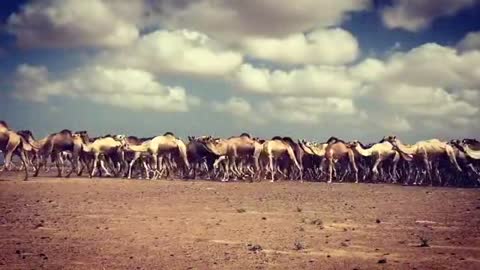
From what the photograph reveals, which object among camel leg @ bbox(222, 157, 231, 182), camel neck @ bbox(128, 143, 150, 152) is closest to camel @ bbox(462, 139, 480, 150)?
camel leg @ bbox(222, 157, 231, 182)

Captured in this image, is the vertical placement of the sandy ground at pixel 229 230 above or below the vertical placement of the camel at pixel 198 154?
below

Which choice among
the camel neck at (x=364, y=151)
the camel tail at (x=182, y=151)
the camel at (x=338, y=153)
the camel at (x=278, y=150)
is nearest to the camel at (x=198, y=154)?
the camel tail at (x=182, y=151)

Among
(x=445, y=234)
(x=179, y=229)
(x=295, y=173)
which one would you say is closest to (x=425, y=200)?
(x=445, y=234)

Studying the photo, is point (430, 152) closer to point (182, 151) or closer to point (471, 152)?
point (471, 152)

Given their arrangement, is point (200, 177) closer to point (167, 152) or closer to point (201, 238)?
point (167, 152)

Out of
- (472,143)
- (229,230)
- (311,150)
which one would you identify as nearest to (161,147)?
(311,150)

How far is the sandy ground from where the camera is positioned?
9.27 metres

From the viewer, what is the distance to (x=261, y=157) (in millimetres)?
30484

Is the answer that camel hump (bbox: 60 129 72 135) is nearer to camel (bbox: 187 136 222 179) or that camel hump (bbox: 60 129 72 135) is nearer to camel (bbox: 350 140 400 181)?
camel (bbox: 187 136 222 179)

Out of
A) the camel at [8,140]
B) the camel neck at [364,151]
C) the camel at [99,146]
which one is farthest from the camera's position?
the camel neck at [364,151]

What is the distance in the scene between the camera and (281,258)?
375 inches

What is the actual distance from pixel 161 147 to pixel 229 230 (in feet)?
55.4

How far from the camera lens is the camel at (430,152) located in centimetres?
3027

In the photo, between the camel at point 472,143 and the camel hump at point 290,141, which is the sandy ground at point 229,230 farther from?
the camel at point 472,143
